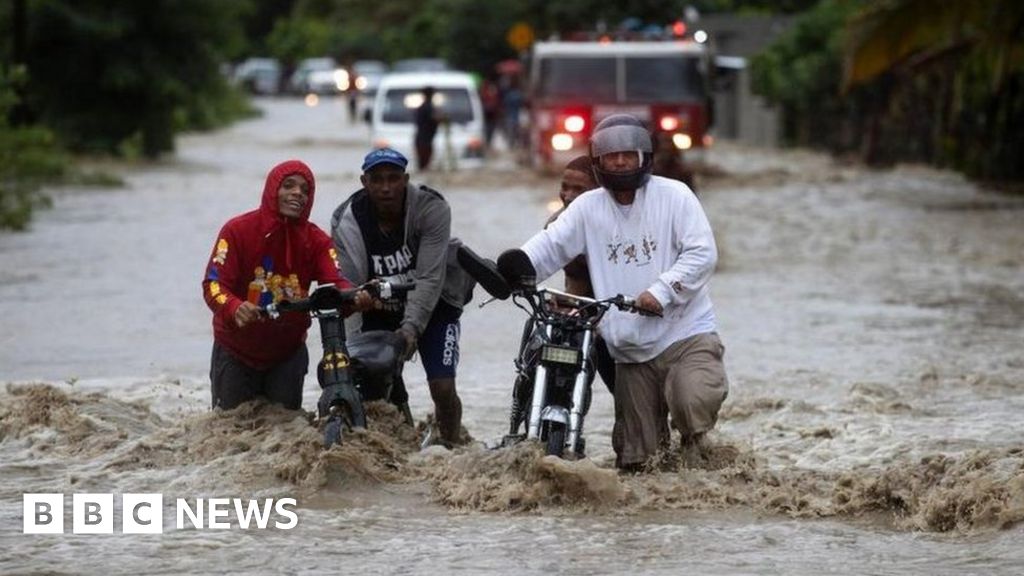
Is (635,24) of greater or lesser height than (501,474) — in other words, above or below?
above

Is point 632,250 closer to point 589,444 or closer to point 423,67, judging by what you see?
point 589,444

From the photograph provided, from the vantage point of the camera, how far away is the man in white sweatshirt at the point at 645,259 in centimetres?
942

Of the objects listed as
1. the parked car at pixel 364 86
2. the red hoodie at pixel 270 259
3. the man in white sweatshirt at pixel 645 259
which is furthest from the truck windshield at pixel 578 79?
the parked car at pixel 364 86

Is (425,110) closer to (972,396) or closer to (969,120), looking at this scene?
(969,120)

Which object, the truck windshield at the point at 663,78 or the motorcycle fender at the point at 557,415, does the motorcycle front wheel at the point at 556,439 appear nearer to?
the motorcycle fender at the point at 557,415

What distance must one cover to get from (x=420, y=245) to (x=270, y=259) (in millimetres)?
735

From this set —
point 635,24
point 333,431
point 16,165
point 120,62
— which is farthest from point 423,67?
point 333,431

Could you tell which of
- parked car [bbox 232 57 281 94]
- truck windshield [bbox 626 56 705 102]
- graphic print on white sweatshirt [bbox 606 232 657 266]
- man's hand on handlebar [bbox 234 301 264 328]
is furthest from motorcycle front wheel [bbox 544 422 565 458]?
parked car [bbox 232 57 281 94]

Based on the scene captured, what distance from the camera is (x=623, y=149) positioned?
9383 millimetres

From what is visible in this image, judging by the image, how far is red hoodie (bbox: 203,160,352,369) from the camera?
384 inches

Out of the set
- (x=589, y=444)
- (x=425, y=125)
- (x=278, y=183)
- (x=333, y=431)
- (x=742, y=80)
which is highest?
(x=278, y=183)

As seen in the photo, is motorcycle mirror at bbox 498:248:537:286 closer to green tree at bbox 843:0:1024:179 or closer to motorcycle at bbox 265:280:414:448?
motorcycle at bbox 265:280:414:448

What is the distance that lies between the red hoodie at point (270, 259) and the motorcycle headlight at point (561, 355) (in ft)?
3.57

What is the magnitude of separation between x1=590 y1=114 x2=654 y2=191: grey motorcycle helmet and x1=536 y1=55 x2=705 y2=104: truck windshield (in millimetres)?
21456
